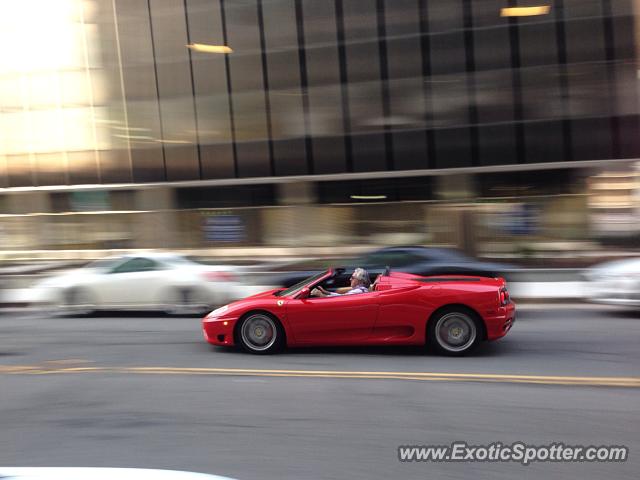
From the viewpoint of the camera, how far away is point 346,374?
671cm

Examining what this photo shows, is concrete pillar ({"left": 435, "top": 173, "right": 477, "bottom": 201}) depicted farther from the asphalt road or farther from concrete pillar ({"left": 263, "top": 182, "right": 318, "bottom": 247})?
the asphalt road

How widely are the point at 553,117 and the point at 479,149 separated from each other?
2535mm

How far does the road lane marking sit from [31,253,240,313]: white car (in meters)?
3.87

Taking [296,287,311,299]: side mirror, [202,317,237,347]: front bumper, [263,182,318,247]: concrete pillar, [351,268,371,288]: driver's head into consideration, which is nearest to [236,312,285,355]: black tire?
[202,317,237,347]: front bumper

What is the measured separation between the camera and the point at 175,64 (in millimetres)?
22453

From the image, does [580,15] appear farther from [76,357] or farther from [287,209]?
[76,357]

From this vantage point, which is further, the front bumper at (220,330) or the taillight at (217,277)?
the taillight at (217,277)

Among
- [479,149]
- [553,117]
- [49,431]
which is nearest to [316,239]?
[479,149]

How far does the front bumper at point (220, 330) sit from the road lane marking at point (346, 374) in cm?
73

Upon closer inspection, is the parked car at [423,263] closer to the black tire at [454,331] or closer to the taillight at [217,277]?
the taillight at [217,277]

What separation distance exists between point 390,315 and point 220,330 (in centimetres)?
227

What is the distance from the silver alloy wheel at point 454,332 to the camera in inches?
288

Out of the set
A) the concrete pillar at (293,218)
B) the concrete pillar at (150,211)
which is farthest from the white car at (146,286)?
the concrete pillar at (150,211)

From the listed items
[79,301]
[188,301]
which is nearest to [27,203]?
[79,301]
